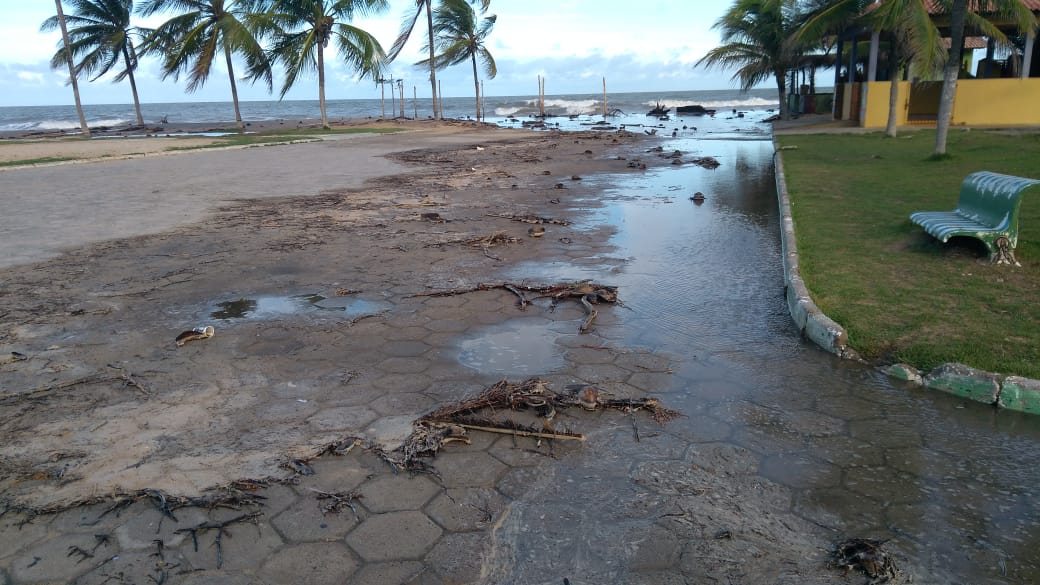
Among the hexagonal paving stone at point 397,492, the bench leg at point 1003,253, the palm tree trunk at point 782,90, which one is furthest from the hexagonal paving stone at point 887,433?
the palm tree trunk at point 782,90

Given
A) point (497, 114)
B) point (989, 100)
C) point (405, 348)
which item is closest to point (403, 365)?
point (405, 348)

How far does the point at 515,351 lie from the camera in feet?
16.1

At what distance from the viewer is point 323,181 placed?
14969 millimetres

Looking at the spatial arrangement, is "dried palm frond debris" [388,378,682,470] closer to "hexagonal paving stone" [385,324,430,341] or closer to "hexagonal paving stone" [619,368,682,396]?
"hexagonal paving stone" [619,368,682,396]

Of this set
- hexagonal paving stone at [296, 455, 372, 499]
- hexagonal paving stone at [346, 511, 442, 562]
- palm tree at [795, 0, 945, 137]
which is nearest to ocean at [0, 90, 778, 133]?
palm tree at [795, 0, 945, 137]

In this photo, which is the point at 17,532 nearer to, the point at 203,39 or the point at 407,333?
the point at 407,333

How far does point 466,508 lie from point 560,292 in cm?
330

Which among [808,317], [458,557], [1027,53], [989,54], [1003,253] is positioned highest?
[989,54]

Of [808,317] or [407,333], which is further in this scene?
[407,333]

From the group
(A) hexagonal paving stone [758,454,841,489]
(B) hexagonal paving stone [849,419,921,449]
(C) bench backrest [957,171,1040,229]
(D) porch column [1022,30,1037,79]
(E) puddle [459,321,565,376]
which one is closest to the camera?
(A) hexagonal paving stone [758,454,841,489]

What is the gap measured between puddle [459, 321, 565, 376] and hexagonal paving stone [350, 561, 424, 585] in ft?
6.34

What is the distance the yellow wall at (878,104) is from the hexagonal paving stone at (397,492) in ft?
77.3

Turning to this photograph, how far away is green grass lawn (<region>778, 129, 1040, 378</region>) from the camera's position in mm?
4469

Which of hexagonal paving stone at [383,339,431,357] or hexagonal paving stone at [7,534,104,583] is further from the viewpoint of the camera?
hexagonal paving stone at [383,339,431,357]
